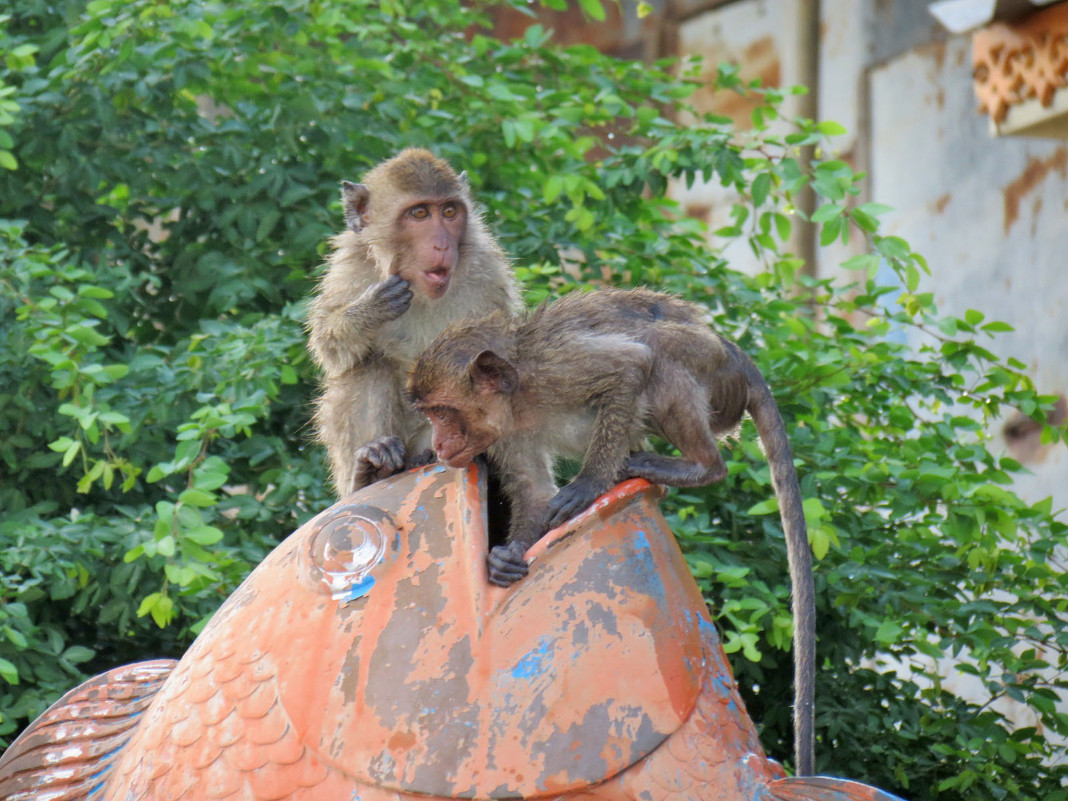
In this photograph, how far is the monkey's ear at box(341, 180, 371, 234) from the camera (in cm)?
367

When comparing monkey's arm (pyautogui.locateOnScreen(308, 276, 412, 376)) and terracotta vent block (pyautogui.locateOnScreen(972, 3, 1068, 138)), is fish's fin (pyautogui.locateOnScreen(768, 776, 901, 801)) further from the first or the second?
terracotta vent block (pyautogui.locateOnScreen(972, 3, 1068, 138))

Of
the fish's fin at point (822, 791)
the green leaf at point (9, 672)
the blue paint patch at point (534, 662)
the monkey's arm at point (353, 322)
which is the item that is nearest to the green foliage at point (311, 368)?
the green leaf at point (9, 672)

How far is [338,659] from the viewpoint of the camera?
6.19 ft

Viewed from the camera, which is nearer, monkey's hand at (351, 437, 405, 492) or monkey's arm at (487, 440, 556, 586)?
monkey's arm at (487, 440, 556, 586)

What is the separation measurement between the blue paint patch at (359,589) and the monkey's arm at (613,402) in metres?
0.58

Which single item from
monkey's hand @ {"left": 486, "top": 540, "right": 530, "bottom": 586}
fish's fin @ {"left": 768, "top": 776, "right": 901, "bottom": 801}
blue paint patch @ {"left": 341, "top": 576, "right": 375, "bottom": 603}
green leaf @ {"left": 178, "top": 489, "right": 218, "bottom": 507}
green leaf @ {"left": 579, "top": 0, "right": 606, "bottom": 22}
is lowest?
green leaf @ {"left": 178, "top": 489, "right": 218, "bottom": 507}

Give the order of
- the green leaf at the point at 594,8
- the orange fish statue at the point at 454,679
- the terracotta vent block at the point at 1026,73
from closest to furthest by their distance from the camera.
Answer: the orange fish statue at the point at 454,679, the terracotta vent block at the point at 1026,73, the green leaf at the point at 594,8

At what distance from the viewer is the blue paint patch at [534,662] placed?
183 centimetres

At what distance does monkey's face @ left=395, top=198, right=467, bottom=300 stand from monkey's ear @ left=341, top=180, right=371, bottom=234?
171mm

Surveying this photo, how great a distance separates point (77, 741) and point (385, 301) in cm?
135

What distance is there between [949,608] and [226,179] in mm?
2701

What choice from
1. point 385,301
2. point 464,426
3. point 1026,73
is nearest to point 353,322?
point 385,301

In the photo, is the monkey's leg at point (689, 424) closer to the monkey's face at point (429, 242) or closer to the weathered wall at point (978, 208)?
the monkey's face at point (429, 242)

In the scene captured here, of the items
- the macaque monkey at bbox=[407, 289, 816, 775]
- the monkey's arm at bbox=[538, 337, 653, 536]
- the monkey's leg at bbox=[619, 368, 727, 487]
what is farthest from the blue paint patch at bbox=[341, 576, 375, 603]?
the monkey's leg at bbox=[619, 368, 727, 487]
